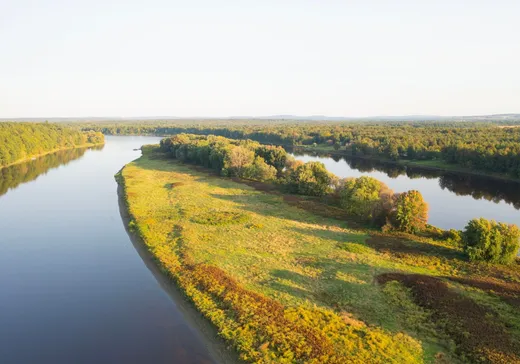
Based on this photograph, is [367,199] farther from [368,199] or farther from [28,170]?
[28,170]

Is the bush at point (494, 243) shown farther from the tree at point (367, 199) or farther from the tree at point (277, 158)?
the tree at point (277, 158)

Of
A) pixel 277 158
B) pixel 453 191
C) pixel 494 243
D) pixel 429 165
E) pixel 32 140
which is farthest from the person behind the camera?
pixel 32 140

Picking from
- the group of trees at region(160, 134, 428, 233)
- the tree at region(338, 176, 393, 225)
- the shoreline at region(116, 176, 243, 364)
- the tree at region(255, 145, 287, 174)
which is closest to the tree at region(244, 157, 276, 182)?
the group of trees at region(160, 134, 428, 233)

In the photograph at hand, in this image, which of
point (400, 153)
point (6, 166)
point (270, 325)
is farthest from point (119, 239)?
point (400, 153)

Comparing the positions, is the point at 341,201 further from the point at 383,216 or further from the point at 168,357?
the point at 168,357

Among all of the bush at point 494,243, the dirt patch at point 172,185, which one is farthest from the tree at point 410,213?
the dirt patch at point 172,185

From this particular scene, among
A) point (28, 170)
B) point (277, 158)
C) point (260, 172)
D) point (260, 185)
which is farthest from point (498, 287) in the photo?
point (28, 170)
